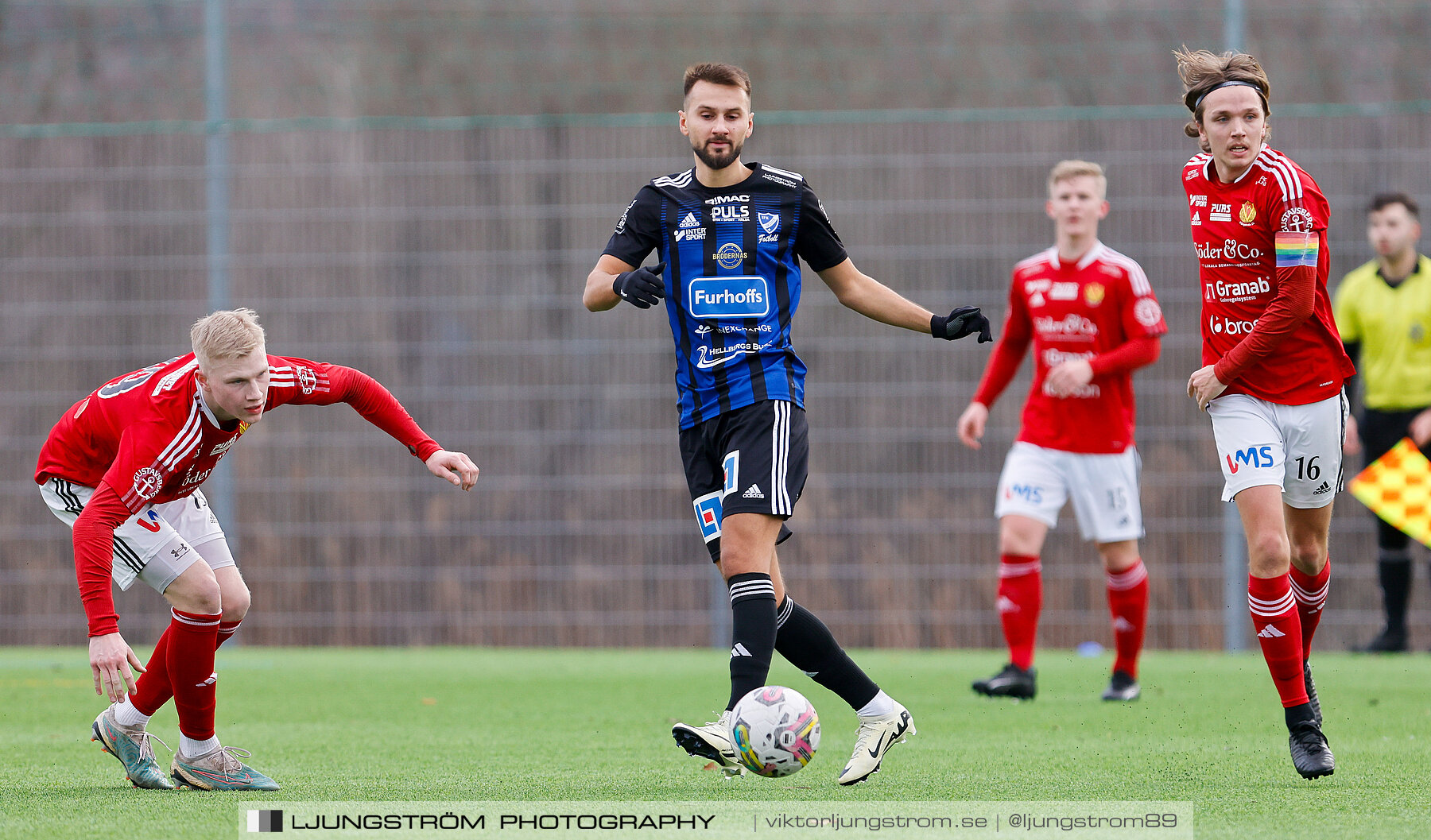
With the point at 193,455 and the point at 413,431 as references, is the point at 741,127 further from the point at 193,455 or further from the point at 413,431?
the point at 193,455

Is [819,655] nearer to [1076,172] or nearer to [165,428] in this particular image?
[165,428]

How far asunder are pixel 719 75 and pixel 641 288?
775 mm

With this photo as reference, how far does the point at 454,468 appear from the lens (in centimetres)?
448

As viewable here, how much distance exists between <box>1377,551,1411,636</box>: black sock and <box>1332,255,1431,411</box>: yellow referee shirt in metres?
0.82

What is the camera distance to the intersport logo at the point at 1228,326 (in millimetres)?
4758

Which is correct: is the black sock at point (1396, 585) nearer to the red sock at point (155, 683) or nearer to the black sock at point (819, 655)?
the black sock at point (819, 655)

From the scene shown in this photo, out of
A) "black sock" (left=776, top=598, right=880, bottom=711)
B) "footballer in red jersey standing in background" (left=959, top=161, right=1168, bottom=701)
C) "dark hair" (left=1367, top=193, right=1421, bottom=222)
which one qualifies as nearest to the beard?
"black sock" (left=776, top=598, right=880, bottom=711)

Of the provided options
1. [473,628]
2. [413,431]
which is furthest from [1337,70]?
[413,431]

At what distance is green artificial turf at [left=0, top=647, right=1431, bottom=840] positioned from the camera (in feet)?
13.4

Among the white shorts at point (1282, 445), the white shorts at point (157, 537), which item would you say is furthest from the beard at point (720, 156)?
the white shorts at point (157, 537)

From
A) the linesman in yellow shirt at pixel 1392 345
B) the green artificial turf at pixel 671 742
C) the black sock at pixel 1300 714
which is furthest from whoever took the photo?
the linesman in yellow shirt at pixel 1392 345

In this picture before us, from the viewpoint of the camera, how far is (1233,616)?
9141mm

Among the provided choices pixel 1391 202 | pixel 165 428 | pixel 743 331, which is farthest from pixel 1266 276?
pixel 1391 202

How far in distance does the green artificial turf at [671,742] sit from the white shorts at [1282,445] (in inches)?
32.0
